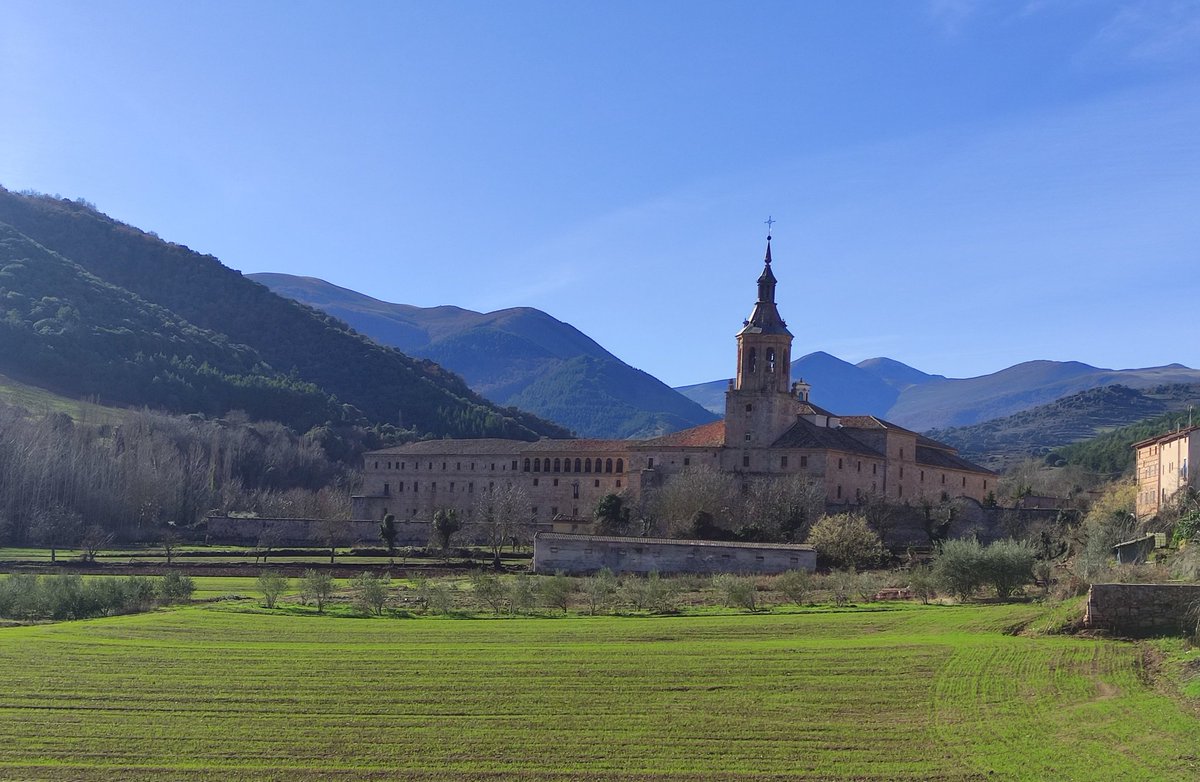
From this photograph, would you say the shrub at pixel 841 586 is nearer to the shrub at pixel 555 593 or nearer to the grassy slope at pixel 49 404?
the shrub at pixel 555 593

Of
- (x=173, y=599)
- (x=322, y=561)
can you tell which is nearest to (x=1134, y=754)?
(x=173, y=599)

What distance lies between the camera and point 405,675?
31.5 metres

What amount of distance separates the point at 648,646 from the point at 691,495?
1495 inches

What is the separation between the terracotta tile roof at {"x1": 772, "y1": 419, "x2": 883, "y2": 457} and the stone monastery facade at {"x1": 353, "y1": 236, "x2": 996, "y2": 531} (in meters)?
0.08

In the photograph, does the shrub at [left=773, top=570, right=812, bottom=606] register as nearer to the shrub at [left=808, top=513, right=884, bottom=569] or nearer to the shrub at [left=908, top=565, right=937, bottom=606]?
the shrub at [left=908, top=565, right=937, bottom=606]

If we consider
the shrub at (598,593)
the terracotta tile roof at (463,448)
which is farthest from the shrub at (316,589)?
the terracotta tile roof at (463,448)

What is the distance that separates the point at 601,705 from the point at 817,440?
50.3 metres

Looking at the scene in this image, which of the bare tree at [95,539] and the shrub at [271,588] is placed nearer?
the shrub at [271,588]

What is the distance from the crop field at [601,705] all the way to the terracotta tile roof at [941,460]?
158 ft

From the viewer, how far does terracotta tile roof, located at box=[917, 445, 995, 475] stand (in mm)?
85062

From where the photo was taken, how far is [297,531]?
83.9 meters

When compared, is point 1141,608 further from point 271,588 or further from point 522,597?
point 271,588

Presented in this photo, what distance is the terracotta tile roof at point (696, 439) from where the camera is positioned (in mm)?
81562

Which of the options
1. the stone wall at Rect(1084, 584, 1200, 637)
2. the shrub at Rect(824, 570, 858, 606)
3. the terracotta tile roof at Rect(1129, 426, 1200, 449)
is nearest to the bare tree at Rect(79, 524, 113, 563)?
the shrub at Rect(824, 570, 858, 606)
